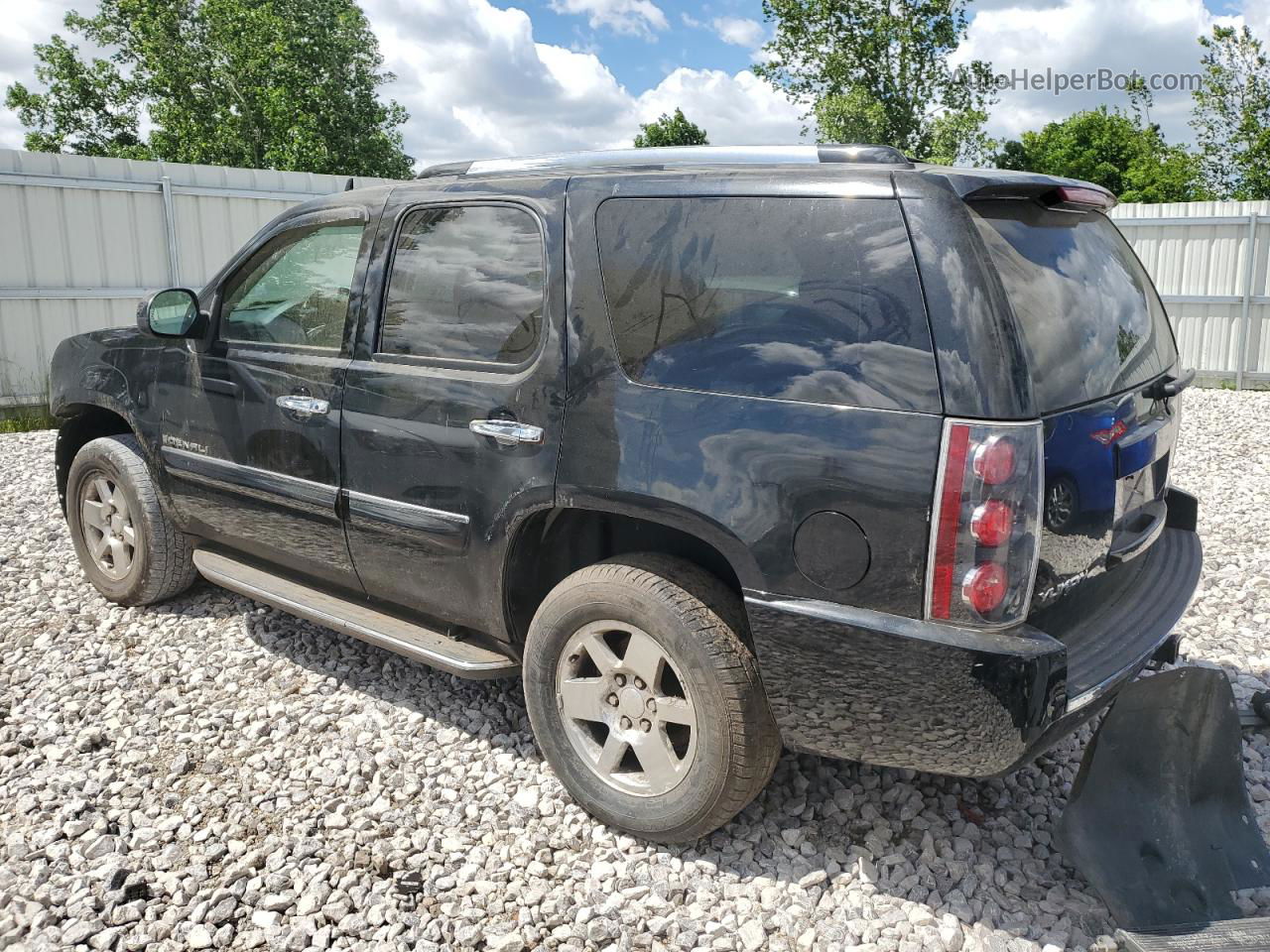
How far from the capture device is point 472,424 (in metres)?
3.12

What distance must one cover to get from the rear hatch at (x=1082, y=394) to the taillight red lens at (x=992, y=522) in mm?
132

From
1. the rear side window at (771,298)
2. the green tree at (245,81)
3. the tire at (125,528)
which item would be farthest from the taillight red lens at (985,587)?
the green tree at (245,81)

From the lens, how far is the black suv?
2371 millimetres

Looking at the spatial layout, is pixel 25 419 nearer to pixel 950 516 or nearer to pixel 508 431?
pixel 508 431

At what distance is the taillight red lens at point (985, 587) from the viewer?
92.2 inches

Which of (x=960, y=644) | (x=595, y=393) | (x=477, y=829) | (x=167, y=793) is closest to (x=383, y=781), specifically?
(x=477, y=829)

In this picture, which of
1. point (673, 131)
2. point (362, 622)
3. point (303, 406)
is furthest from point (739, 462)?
point (673, 131)

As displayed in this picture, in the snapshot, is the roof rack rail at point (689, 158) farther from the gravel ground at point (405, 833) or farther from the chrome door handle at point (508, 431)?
the gravel ground at point (405, 833)

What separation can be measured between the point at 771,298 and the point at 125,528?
3.47 m

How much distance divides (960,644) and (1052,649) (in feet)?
0.73

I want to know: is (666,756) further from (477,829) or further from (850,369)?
(850,369)

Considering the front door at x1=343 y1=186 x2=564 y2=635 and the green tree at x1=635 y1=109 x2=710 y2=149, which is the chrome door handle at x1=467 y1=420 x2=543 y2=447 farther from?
the green tree at x1=635 y1=109 x2=710 y2=149

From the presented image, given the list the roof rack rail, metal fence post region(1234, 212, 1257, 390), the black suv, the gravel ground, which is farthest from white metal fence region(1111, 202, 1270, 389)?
the roof rack rail

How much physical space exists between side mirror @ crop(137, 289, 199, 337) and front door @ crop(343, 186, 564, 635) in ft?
3.29
